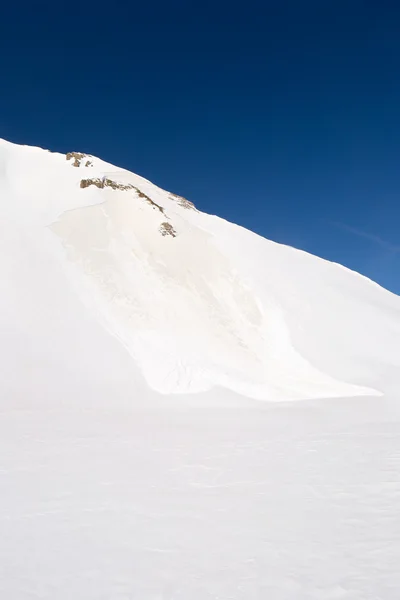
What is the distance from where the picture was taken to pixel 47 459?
8.05m

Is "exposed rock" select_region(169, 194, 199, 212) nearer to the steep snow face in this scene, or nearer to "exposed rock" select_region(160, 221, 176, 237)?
the steep snow face

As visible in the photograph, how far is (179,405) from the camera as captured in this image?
1474 centimetres

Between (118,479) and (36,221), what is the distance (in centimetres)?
2103

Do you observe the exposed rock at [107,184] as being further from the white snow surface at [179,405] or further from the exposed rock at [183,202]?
the exposed rock at [183,202]

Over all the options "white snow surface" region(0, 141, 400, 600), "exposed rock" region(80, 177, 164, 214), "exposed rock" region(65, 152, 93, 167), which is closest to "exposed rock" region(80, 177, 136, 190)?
"exposed rock" region(80, 177, 164, 214)

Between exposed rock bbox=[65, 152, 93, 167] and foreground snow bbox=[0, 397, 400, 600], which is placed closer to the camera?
foreground snow bbox=[0, 397, 400, 600]

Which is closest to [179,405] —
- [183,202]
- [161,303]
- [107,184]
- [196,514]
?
[161,303]

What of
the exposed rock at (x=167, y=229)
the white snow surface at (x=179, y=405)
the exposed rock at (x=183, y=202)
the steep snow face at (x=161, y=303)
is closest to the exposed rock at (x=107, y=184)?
the steep snow face at (x=161, y=303)

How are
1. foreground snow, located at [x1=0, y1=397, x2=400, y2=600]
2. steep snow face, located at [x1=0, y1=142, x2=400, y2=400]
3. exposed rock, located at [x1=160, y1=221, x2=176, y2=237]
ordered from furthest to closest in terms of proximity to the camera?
exposed rock, located at [x1=160, y1=221, x2=176, y2=237]
steep snow face, located at [x1=0, y1=142, x2=400, y2=400]
foreground snow, located at [x1=0, y1=397, x2=400, y2=600]

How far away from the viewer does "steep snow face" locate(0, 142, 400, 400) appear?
17.4 metres

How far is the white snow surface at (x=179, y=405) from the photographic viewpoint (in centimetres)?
460

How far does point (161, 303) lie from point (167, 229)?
7.31 metres

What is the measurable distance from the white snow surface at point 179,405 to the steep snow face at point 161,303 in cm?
13

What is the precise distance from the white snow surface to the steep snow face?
126 millimetres
